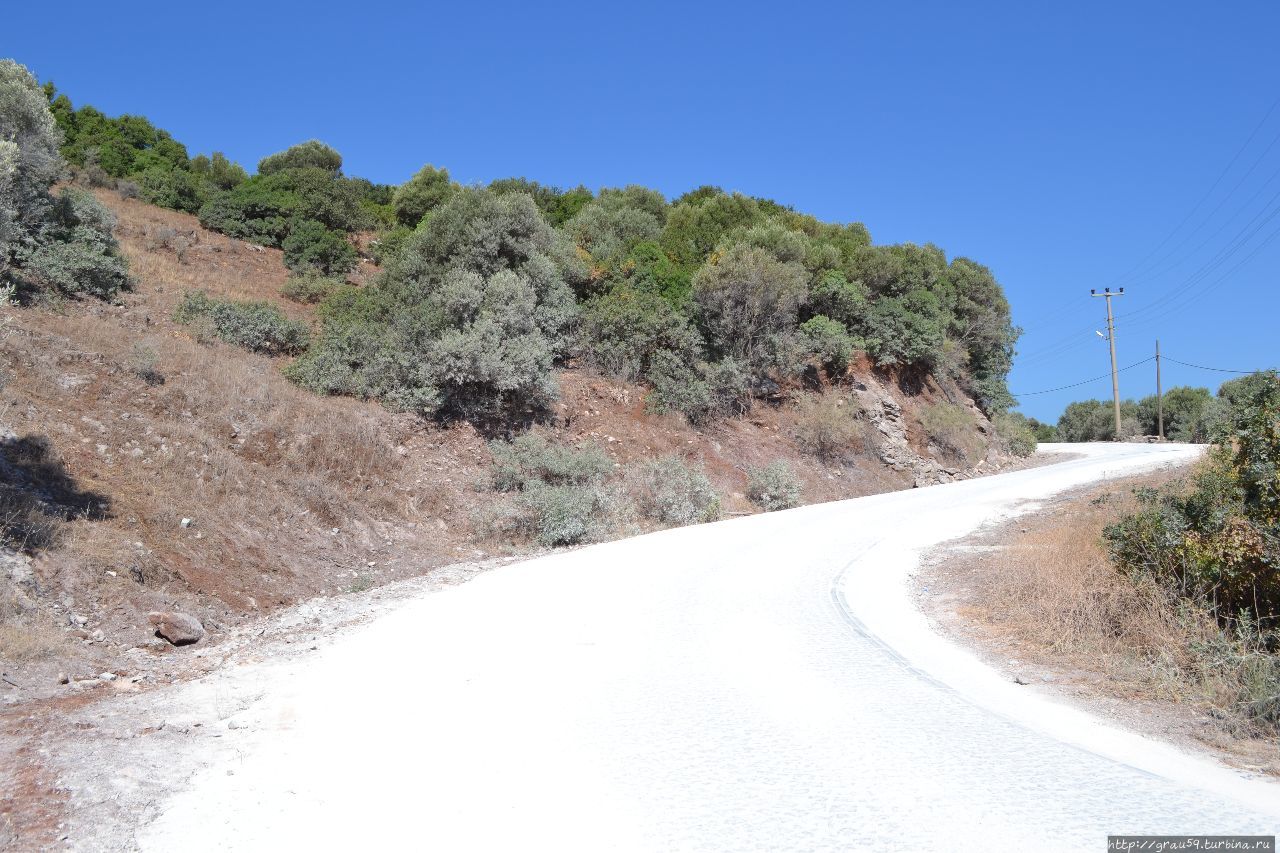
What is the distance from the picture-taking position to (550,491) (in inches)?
712

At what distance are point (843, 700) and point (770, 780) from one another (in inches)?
71.1

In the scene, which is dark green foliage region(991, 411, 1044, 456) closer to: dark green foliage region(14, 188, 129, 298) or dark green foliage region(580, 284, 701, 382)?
dark green foliage region(580, 284, 701, 382)

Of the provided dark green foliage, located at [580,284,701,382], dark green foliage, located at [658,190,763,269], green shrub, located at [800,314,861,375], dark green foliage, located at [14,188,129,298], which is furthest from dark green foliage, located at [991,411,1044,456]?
dark green foliage, located at [14,188,129,298]

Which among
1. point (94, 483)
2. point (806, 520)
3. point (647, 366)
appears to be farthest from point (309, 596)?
point (647, 366)

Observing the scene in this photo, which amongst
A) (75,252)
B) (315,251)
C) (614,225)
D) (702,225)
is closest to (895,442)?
(702,225)

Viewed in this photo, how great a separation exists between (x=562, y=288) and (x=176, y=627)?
61.0 feet

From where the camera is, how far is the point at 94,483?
37.4ft

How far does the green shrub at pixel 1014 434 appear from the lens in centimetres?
4284

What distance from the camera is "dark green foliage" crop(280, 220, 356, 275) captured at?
29.0 meters

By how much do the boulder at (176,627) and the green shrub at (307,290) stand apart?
18.2 metres

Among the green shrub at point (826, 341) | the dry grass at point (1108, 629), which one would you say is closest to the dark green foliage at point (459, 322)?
the green shrub at point (826, 341)

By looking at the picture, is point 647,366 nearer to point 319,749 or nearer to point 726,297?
point 726,297

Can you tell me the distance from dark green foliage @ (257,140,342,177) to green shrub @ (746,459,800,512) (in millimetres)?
32352

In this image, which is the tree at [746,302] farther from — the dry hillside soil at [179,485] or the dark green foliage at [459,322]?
the dry hillside soil at [179,485]
